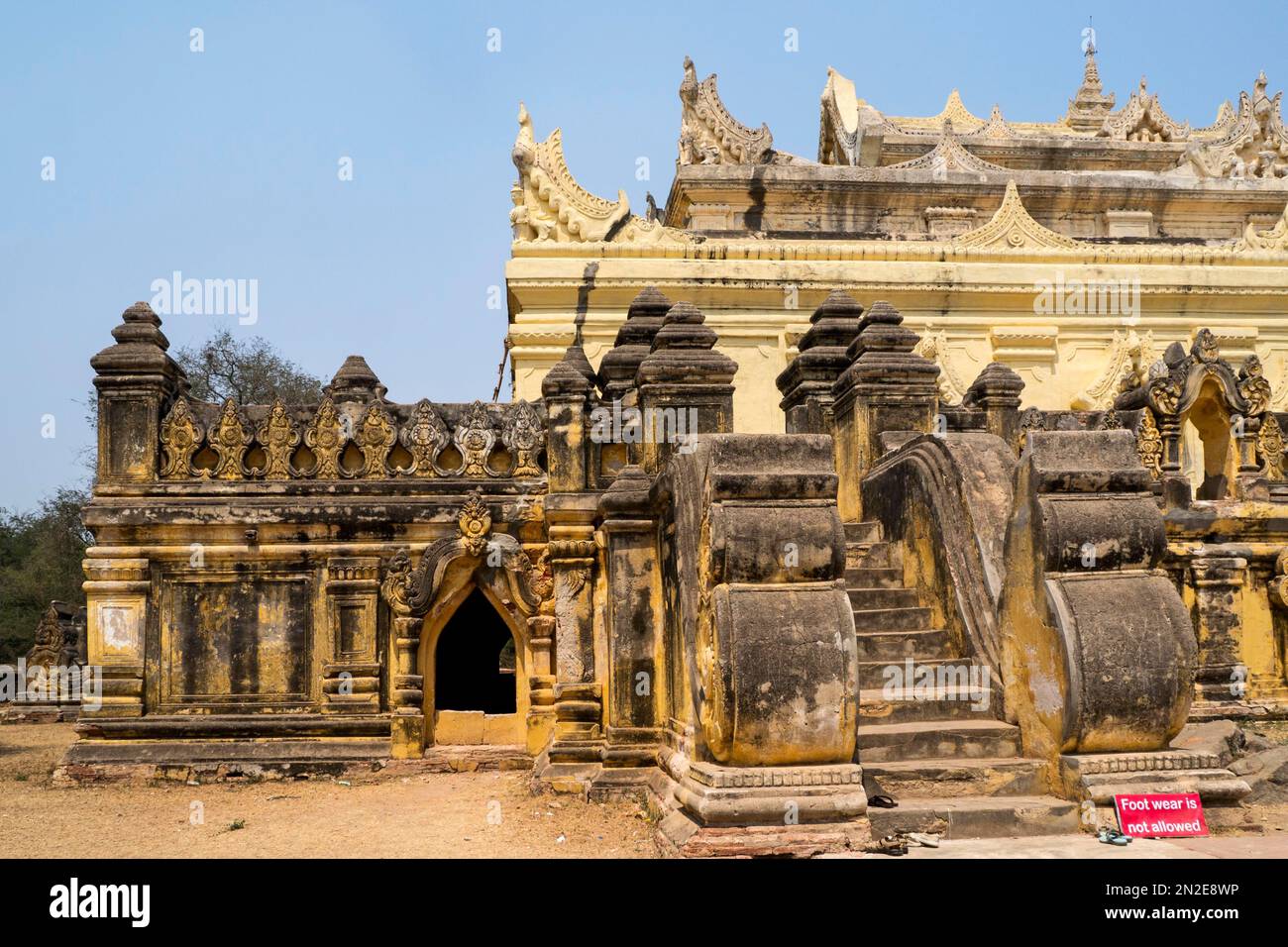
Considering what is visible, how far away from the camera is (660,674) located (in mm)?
9102

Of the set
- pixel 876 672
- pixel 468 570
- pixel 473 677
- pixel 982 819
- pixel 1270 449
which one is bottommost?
pixel 473 677

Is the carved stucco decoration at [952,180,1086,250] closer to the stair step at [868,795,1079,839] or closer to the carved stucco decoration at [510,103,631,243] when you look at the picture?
the carved stucco decoration at [510,103,631,243]

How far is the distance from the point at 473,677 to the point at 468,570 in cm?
613

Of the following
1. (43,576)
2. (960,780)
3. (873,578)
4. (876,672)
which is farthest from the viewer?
(43,576)

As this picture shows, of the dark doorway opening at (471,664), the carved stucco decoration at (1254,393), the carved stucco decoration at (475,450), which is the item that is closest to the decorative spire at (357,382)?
the carved stucco decoration at (475,450)

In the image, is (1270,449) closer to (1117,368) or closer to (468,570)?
(1117,368)

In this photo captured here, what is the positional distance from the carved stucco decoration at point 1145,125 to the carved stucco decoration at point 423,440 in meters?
21.4

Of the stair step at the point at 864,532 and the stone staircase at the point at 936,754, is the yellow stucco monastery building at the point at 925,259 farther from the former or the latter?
the stone staircase at the point at 936,754

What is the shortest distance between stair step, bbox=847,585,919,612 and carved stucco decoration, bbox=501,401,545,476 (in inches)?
135

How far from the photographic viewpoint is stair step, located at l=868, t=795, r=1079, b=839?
6.76 m

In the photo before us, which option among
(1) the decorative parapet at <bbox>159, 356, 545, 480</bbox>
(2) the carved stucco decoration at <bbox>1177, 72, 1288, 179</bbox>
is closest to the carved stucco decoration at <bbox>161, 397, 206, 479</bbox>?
(1) the decorative parapet at <bbox>159, 356, 545, 480</bbox>

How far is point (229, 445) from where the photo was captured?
1151 cm

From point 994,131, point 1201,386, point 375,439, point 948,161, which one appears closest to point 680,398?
point 375,439

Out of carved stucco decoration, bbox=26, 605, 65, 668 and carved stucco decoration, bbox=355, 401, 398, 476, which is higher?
carved stucco decoration, bbox=355, 401, 398, 476
